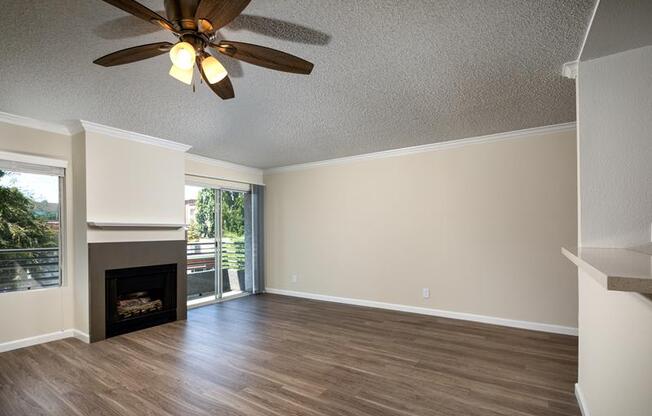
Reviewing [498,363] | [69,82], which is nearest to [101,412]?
[69,82]

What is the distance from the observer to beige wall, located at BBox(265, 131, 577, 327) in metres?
3.82

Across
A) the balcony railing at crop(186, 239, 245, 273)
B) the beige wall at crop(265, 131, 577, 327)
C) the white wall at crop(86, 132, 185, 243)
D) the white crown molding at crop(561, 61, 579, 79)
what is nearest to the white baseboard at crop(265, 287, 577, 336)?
the beige wall at crop(265, 131, 577, 327)

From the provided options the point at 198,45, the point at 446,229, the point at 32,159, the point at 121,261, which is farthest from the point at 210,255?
the point at 198,45

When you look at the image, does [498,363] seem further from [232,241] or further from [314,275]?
[232,241]

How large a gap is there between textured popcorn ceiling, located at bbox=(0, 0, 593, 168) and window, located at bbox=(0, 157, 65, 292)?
676mm

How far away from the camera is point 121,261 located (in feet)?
12.8

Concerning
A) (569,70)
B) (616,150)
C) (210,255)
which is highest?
(569,70)

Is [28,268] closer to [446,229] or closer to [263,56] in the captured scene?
[263,56]

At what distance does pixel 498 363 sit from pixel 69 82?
4282 mm

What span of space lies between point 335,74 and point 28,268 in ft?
12.5

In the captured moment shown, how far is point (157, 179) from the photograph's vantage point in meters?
4.29

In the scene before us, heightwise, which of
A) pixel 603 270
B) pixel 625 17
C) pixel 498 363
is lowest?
pixel 498 363

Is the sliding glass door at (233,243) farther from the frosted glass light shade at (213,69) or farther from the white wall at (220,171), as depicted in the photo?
the frosted glass light shade at (213,69)

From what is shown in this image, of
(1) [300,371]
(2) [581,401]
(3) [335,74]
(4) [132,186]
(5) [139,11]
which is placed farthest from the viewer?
(4) [132,186]
